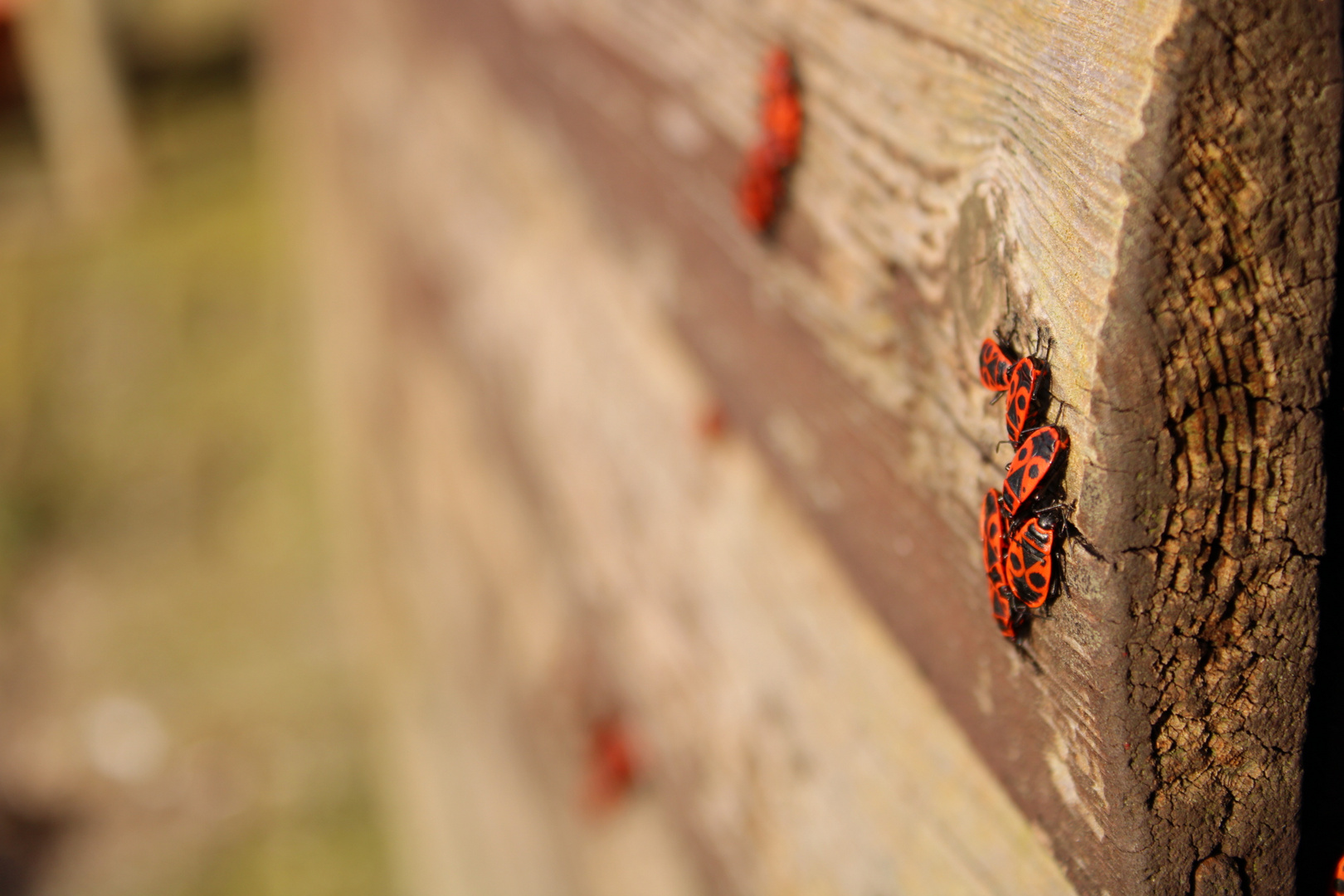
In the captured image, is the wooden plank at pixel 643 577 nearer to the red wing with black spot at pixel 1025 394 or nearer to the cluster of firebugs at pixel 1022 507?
the cluster of firebugs at pixel 1022 507

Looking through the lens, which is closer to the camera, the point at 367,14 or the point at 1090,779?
the point at 1090,779

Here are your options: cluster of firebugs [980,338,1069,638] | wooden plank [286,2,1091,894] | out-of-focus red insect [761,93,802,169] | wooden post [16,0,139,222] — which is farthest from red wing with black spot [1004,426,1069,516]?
wooden post [16,0,139,222]

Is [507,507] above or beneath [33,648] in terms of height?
above

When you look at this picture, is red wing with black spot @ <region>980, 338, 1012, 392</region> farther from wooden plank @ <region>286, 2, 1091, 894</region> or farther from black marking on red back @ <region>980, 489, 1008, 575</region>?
wooden plank @ <region>286, 2, 1091, 894</region>

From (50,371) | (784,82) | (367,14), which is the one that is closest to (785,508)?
(784,82)

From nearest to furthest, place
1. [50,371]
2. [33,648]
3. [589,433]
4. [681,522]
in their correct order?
1. [681,522]
2. [589,433]
3. [33,648]
4. [50,371]

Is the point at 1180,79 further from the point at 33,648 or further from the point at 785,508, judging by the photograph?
the point at 33,648

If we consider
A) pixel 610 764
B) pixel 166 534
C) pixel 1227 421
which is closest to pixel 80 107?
pixel 166 534
